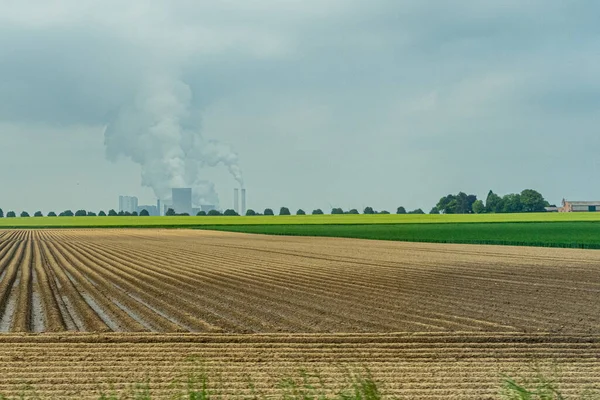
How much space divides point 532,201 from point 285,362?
14879 centimetres

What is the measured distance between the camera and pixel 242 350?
40.9 ft

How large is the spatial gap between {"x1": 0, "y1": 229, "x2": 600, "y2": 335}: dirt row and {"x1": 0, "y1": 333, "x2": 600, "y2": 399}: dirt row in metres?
1.42

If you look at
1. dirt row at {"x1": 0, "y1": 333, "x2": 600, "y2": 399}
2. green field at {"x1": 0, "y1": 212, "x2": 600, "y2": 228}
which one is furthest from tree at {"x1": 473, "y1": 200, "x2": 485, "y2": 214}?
dirt row at {"x1": 0, "y1": 333, "x2": 600, "y2": 399}

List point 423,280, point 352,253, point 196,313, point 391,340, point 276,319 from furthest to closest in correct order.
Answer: point 352,253
point 423,280
point 196,313
point 276,319
point 391,340

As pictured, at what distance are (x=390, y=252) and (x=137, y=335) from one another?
27.6 m

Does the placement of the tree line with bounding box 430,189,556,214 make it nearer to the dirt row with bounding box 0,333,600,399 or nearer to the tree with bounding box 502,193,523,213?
the tree with bounding box 502,193,523,213

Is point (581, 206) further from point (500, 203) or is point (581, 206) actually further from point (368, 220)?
point (368, 220)

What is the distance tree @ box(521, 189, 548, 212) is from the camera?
501 feet

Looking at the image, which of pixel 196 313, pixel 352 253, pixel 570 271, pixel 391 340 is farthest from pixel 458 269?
pixel 391 340

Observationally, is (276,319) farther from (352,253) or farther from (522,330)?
(352,253)

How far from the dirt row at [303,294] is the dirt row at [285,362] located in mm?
1415

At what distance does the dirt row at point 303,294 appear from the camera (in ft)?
51.6

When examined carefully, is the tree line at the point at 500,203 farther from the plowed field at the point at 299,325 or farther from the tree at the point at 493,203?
the plowed field at the point at 299,325

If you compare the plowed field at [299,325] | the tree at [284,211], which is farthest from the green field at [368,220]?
the plowed field at [299,325]
